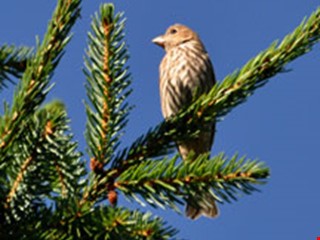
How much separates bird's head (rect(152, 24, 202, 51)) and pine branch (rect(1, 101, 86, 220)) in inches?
238

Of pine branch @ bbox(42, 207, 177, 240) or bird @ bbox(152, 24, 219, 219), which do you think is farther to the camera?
bird @ bbox(152, 24, 219, 219)

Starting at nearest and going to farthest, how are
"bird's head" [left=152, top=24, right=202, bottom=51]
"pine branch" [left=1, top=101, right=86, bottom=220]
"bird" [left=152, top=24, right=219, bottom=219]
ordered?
"pine branch" [left=1, top=101, right=86, bottom=220], "bird" [left=152, top=24, right=219, bottom=219], "bird's head" [left=152, top=24, right=202, bottom=51]

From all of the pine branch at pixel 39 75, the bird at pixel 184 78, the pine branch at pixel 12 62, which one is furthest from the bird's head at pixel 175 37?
→ the pine branch at pixel 39 75

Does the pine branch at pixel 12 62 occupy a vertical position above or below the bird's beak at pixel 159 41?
below

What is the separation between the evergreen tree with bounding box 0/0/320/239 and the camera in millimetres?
1828

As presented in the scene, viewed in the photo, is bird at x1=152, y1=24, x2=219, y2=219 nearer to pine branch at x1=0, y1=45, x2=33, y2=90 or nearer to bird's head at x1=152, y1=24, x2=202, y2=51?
bird's head at x1=152, y1=24, x2=202, y2=51

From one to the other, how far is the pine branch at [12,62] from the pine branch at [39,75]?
62 cm

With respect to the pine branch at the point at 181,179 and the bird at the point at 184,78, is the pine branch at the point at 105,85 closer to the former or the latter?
the pine branch at the point at 181,179

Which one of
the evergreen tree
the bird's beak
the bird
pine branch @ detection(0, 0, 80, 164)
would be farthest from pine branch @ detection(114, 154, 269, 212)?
the bird's beak

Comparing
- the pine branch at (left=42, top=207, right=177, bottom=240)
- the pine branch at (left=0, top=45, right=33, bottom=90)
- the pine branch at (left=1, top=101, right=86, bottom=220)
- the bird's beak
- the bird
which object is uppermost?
the bird's beak

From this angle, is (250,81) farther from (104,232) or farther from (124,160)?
(104,232)

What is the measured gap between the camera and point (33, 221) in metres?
1.93

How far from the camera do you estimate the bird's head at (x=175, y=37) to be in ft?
27.6

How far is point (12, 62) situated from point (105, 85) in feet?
1.80
